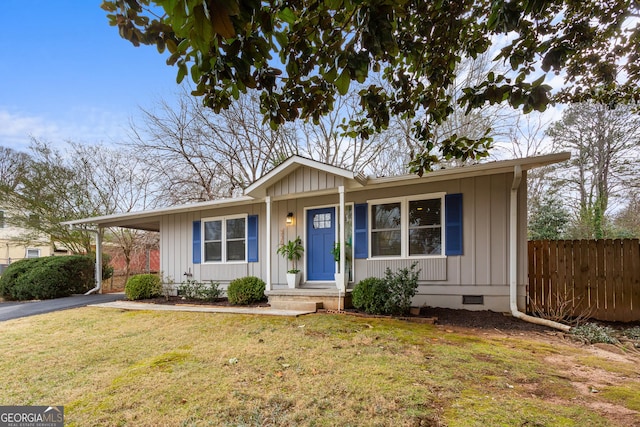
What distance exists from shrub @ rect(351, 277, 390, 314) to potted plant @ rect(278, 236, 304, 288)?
193 cm

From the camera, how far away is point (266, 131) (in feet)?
45.3

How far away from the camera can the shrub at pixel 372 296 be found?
590 centimetres

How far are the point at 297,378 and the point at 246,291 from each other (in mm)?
4811

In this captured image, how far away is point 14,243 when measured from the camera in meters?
14.0

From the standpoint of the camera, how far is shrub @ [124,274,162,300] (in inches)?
356

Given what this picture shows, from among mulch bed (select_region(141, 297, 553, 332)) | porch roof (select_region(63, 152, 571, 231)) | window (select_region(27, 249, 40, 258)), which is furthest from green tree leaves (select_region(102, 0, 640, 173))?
window (select_region(27, 249, 40, 258))

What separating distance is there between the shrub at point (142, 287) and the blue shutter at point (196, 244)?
1229mm

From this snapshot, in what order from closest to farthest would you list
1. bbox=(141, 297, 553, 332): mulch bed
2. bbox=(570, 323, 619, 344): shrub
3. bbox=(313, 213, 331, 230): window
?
bbox=(570, 323, 619, 344): shrub, bbox=(141, 297, 553, 332): mulch bed, bbox=(313, 213, 331, 230): window

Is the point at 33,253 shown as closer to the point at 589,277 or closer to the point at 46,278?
the point at 46,278

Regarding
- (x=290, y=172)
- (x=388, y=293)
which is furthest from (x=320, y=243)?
(x=388, y=293)

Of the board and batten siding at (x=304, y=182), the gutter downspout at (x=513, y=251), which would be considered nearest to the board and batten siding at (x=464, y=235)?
the board and batten siding at (x=304, y=182)

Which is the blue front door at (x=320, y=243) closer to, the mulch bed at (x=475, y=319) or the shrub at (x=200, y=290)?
the mulch bed at (x=475, y=319)

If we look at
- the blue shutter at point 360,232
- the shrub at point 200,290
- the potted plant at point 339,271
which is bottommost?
the shrub at point 200,290

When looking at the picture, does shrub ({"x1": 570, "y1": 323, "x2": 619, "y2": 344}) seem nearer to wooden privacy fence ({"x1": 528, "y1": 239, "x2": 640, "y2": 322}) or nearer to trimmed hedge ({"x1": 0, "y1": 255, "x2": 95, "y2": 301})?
wooden privacy fence ({"x1": 528, "y1": 239, "x2": 640, "y2": 322})
